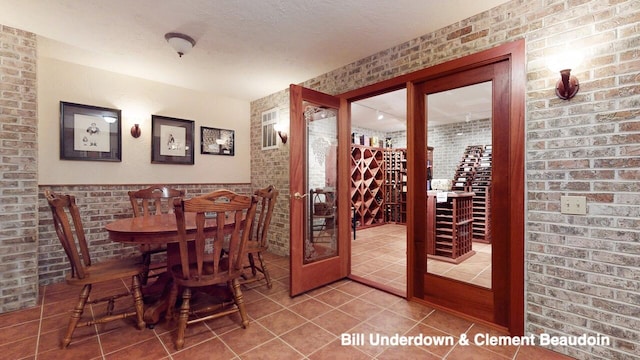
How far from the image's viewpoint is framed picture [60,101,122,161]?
314 centimetres

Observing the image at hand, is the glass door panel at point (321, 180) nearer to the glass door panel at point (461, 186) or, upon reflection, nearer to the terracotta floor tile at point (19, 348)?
the glass door panel at point (461, 186)

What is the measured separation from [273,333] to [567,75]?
8.81 ft

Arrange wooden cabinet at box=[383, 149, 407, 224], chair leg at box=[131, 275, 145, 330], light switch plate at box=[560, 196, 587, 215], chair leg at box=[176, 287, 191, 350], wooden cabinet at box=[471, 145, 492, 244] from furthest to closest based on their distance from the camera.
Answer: wooden cabinet at box=[383, 149, 407, 224] → wooden cabinet at box=[471, 145, 492, 244] → chair leg at box=[131, 275, 145, 330] → chair leg at box=[176, 287, 191, 350] → light switch plate at box=[560, 196, 587, 215]

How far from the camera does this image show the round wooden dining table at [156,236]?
1.94 m

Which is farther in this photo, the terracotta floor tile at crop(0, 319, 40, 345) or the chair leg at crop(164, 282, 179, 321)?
the chair leg at crop(164, 282, 179, 321)

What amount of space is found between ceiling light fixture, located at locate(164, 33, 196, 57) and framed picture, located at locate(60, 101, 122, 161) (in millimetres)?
1557

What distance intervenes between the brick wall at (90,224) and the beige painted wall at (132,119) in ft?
0.37

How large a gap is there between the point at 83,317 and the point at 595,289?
3756mm

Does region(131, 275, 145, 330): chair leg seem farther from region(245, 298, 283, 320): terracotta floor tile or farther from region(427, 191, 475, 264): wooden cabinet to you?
region(427, 191, 475, 264): wooden cabinet

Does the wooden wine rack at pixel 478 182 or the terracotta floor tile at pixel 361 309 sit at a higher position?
the wooden wine rack at pixel 478 182

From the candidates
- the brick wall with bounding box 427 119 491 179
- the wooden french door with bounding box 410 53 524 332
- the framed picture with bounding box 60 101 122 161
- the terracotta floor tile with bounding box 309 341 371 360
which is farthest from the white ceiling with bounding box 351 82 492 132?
the framed picture with bounding box 60 101 122 161

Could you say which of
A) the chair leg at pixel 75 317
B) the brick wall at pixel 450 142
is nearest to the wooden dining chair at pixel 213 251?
the chair leg at pixel 75 317

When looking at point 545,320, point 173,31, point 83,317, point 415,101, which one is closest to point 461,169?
point 415,101

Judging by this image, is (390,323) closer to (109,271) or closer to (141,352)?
(141,352)
